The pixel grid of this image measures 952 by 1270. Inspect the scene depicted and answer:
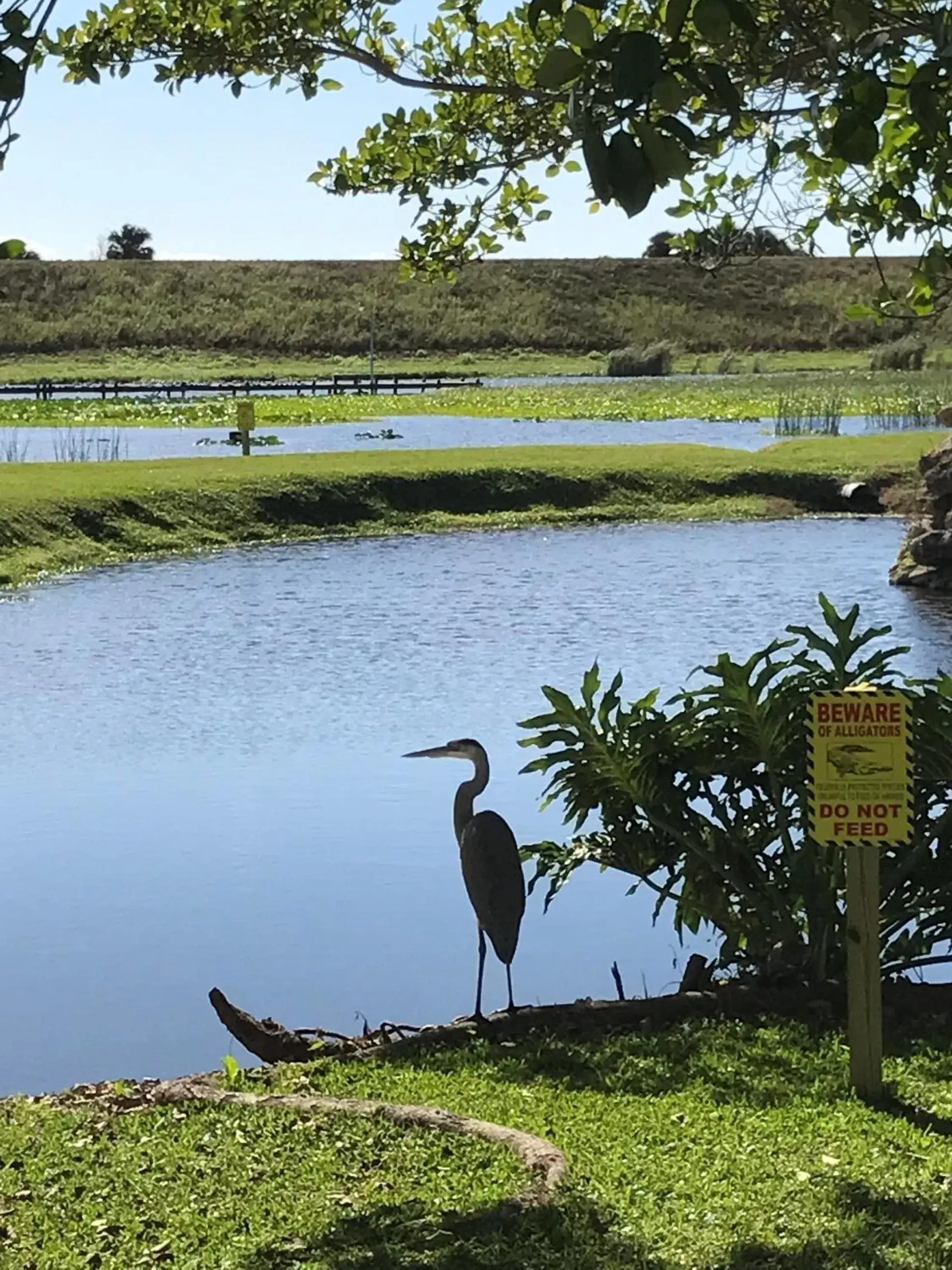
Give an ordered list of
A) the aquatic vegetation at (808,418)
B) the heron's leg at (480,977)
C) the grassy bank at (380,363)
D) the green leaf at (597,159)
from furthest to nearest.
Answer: the grassy bank at (380,363) → the aquatic vegetation at (808,418) → the heron's leg at (480,977) → the green leaf at (597,159)

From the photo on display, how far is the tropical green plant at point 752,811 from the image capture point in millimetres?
6277

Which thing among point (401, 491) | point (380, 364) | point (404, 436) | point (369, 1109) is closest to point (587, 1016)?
point (369, 1109)

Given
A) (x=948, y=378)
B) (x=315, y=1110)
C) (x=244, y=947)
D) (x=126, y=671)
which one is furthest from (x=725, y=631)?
(x=948, y=378)

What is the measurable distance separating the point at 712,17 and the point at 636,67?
0.19m

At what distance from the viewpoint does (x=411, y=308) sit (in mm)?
97750

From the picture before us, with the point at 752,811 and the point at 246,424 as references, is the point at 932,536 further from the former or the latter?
the point at 246,424

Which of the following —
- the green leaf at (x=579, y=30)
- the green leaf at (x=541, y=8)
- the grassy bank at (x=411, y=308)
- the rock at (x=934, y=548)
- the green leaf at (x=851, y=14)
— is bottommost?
the rock at (x=934, y=548)

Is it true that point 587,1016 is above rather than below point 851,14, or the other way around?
below

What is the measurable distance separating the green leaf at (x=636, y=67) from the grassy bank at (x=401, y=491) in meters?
19.4

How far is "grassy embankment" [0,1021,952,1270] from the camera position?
392 centimetres

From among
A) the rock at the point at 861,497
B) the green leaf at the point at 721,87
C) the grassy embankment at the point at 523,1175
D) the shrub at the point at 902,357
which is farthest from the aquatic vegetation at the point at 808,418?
the green leaf at the point at 721,87

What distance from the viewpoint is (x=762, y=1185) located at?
430cm

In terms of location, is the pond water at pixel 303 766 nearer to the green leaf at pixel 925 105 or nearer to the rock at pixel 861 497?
the rock at pixel 861 497

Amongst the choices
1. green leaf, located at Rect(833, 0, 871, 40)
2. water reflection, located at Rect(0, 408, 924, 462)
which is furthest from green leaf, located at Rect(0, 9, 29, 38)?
water reflection, located at Rect(0, 408, 924, 462)
